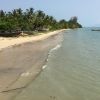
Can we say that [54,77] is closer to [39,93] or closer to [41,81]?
[41,81]

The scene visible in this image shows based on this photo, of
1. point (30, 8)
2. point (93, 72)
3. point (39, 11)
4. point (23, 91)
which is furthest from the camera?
point (39, 11)

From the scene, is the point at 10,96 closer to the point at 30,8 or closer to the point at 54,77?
the point at 54,77

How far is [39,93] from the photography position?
1353 centimetres

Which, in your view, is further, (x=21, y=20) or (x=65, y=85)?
(x=21, y=20)

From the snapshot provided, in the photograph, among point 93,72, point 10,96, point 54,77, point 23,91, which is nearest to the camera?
point 10,96

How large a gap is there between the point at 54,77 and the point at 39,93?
13.1ft

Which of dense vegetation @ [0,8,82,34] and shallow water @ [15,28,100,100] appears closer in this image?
shallow water @ [15,28,100,100]

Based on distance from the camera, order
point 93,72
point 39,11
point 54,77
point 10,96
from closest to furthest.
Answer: point 10,96 → point 54,77 → point 93,72 → point 39,11

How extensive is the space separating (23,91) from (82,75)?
553 cm

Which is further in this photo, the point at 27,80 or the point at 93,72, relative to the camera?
the point at 93,72

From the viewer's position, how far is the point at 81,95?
13242 millimetres

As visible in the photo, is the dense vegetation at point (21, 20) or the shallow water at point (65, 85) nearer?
the shallow water at point (65, 85)

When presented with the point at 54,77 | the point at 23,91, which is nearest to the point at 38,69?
the point at 54,77

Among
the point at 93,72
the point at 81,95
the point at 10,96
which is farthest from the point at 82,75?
the point at 10,96
